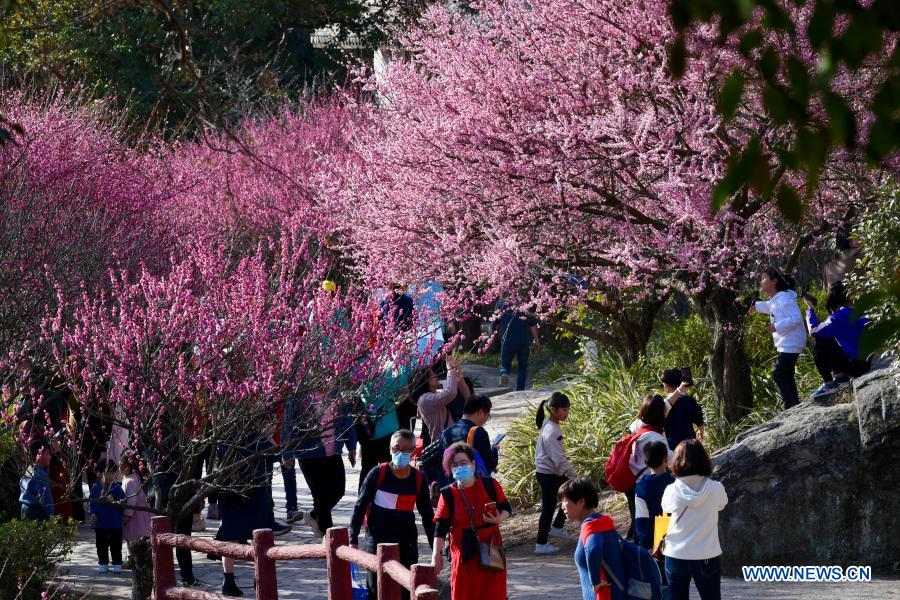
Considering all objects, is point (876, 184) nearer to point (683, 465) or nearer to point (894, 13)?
point (683, 465)

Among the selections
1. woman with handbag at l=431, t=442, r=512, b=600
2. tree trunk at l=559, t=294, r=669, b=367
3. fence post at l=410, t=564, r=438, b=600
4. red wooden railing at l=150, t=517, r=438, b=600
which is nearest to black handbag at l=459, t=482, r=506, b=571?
woman with handbag at l=431, t=442, r=512, b=600

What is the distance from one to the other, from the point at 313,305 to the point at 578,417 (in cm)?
409

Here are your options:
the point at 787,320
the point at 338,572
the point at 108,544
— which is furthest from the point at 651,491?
the point at 108,544

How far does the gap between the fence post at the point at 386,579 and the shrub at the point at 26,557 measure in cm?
369

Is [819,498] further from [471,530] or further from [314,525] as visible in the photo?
[314,525]

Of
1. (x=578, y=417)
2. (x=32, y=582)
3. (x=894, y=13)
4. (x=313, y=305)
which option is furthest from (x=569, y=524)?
(x=894, y=13)

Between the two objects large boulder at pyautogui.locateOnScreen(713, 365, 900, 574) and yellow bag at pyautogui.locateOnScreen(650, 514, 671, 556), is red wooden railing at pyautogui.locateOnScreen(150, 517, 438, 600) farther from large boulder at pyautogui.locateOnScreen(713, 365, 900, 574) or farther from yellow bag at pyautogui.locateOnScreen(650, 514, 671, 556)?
large boulder at pyautogui.locateOnScreen(713, 365, 900, 574)

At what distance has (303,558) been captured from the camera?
26.5ft

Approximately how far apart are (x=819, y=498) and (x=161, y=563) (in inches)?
202

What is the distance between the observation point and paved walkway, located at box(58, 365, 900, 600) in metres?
10.5

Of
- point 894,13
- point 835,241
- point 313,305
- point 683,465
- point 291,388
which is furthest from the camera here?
point 835,241

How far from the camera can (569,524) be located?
1321cm

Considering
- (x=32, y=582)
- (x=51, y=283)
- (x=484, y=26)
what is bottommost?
(x=32, y=582)

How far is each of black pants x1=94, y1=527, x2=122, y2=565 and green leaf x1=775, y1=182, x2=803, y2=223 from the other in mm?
10207
